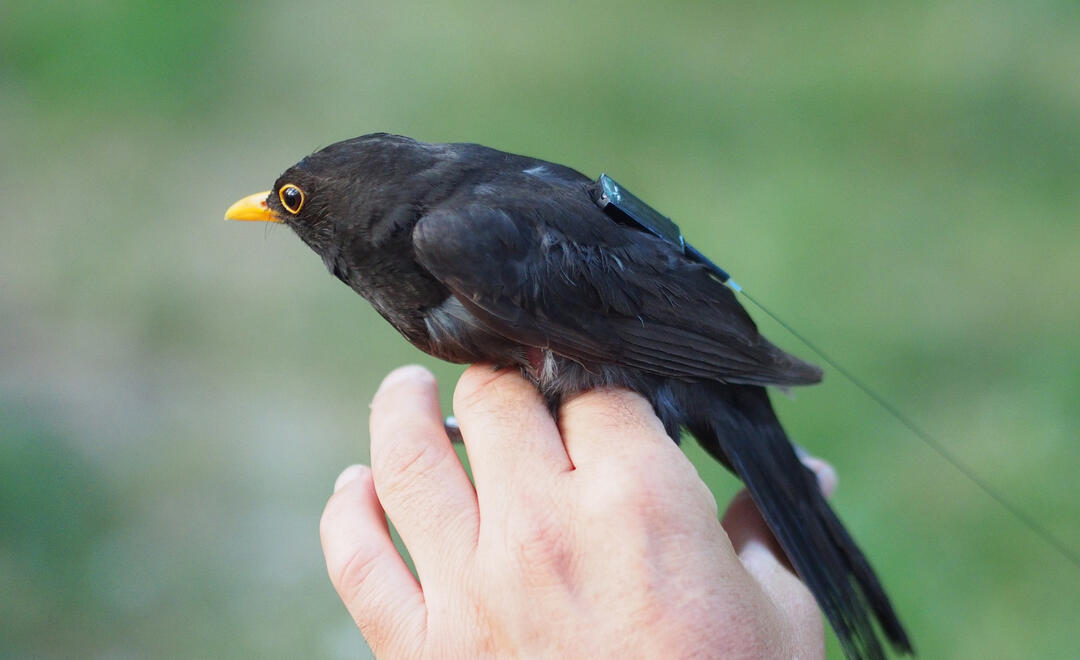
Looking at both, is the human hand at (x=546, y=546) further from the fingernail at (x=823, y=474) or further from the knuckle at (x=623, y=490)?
the fingernail at (x=823, y=474)

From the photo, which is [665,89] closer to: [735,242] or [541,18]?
[541,18]

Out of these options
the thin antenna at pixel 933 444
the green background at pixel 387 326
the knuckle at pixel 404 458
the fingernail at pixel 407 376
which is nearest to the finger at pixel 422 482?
the knuckle at pixel 404 458

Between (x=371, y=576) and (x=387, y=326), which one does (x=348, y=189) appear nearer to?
(x=371, y=576)

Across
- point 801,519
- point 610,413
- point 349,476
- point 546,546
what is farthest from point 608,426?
point 801,519

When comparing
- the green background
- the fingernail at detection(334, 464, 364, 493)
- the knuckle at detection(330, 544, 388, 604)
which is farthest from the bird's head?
the green background

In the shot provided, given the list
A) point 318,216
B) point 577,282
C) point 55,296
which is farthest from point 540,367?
point 55,296


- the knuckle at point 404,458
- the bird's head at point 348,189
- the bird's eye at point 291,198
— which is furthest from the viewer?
the bird's eye at point 291,198
